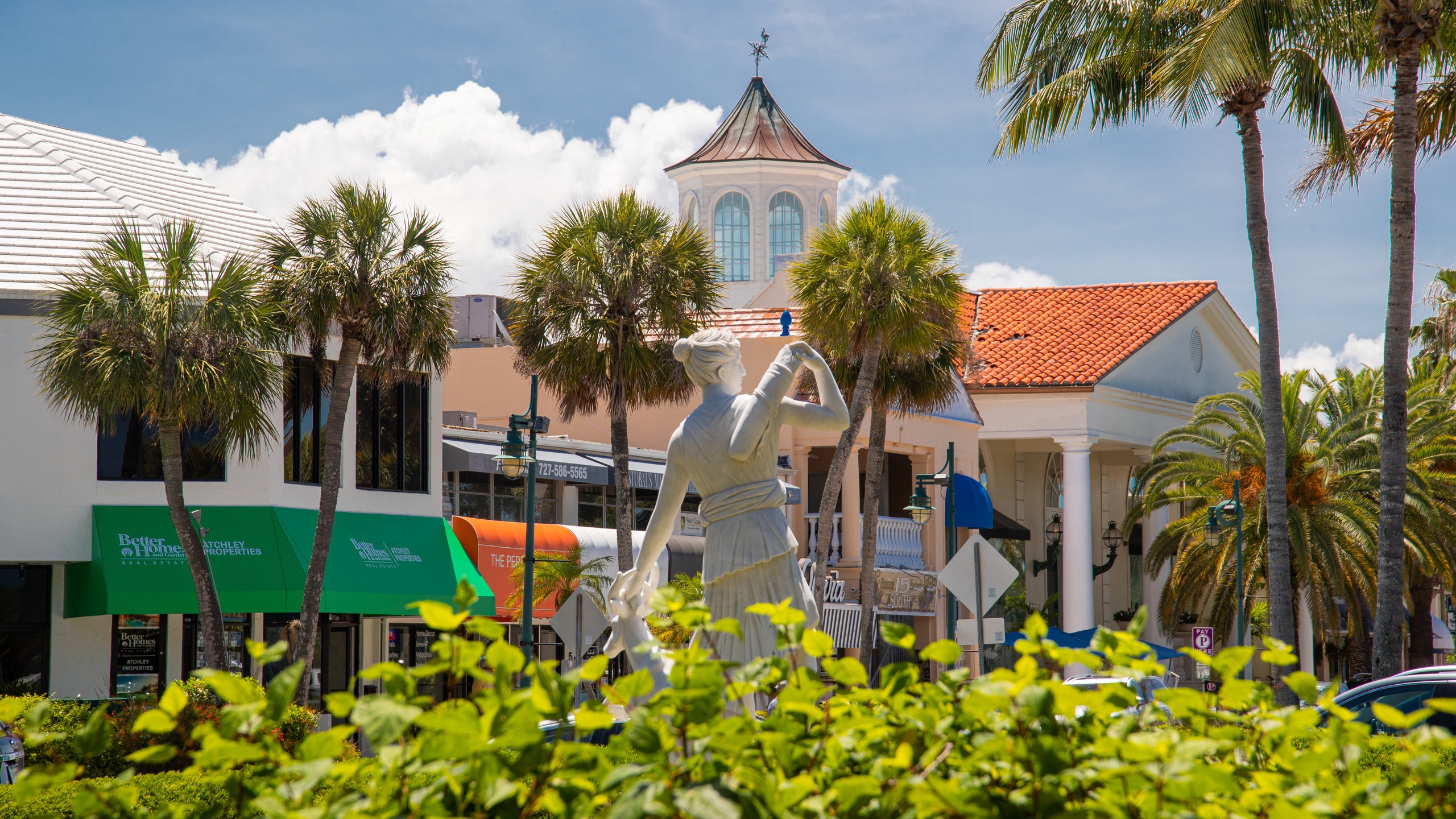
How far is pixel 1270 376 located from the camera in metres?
19.0

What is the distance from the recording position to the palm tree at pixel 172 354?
20.8 m

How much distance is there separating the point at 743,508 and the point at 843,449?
21.4m

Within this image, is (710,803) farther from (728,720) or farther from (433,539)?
(433,539)

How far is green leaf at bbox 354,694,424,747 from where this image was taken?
2.80m

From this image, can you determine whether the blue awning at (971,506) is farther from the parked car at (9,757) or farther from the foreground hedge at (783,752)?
the foreground hedge at (783,752)

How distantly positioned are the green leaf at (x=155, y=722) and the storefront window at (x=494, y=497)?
87.8 ft

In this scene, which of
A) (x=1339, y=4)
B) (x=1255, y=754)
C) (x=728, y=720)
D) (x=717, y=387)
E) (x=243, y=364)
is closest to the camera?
(x=728, y=720)

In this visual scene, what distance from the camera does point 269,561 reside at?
24031 mm

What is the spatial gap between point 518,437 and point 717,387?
13963 mm

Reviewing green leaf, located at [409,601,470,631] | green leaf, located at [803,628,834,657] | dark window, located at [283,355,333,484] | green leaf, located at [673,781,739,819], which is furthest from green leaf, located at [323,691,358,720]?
dark window, located at [283,355,333,484]

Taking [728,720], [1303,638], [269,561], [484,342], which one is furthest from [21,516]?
[1303,638]

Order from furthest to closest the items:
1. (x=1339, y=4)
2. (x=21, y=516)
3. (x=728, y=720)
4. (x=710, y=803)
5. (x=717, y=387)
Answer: (x=21, y=516) → (x=1339, y=4) → (x=717, y=387) → (x=728, y=720) → (x=710, y=803)

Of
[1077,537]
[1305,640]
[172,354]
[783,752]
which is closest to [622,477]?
[172,354]

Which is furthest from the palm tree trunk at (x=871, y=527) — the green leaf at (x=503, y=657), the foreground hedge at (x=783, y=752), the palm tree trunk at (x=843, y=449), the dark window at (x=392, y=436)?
the green leaf at (x=503, y=657)
